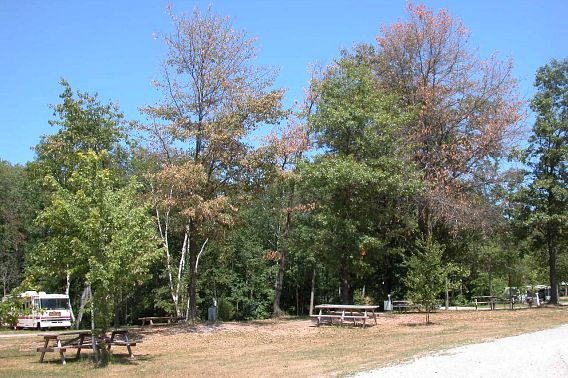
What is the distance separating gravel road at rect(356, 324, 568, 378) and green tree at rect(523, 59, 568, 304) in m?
15.7

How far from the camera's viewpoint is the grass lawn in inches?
505

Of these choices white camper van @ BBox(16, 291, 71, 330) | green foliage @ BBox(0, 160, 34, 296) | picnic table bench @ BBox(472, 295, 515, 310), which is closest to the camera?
picnic table bench @ BBox(472, 295, 515, 310)

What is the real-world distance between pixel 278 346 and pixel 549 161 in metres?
19.7

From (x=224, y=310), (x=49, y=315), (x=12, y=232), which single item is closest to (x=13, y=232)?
(x=12, y=232)

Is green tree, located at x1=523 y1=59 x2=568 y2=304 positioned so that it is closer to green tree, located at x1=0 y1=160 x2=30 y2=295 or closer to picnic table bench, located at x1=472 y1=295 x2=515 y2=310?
picnic table bench, located at x1=472 y1=295 x2=515 y2=310

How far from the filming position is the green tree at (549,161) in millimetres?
28453

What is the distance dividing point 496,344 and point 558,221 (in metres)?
16.3

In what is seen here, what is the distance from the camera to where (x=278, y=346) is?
17594 mm

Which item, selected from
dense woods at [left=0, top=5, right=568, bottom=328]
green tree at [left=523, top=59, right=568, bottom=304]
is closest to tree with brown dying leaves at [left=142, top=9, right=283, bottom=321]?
dense woods at [left=0, top=5, right=568, bottom=328]

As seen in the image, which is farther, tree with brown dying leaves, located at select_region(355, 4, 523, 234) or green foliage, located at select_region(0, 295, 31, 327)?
tree with brown dying leaves, located at select_region(355, 4, 523, 234)

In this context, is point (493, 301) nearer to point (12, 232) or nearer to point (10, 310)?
point (10, 310)

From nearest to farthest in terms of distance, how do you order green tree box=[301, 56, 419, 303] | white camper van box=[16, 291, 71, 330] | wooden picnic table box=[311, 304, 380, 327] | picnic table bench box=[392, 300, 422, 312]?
wooden picnic table box=[311, 304, 380, 327], green tree box=[301, 56, 419, 303], picnic table bench box=[392, 300, 422, 312], white camper van box=[16, 291, 71, 330]

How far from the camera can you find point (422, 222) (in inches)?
1202

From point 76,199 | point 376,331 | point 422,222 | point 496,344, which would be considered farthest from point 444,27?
point 76,199
